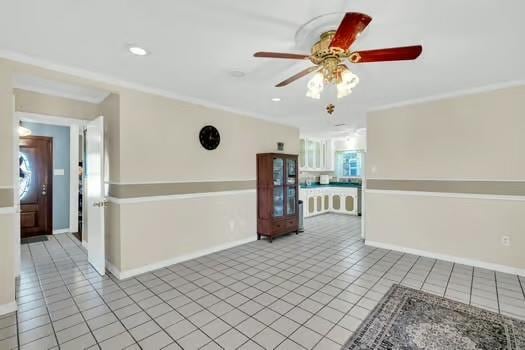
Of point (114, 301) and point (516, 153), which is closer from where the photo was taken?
point (114, 301)

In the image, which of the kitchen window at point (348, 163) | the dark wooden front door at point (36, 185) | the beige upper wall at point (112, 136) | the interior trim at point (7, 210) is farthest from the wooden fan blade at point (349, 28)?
the kitchen window at point (348, 163)

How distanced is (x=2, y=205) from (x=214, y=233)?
7.95 ft

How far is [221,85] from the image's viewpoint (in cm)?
312

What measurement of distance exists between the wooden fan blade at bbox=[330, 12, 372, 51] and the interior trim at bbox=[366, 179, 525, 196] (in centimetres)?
295

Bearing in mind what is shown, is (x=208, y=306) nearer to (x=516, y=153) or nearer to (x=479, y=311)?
(x=479, y=311)

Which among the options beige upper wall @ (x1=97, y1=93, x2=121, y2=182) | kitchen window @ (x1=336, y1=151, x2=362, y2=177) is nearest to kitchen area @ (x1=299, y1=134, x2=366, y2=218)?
kitchen window @ (x1=336, y1=151, x2=362, y2=177)

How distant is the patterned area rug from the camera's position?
1855 millimetres

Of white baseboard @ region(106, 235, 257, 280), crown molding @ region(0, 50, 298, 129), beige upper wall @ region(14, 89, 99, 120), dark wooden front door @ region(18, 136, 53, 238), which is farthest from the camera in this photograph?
dark wooden front door @ region(18, 136, 53, 238)

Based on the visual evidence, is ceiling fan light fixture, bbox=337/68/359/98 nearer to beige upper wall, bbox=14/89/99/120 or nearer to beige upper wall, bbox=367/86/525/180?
beige upper wall, bbox=367/86/525/180

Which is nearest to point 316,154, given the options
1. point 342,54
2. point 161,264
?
point 161,264

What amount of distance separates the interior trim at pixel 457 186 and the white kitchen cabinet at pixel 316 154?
126 inches

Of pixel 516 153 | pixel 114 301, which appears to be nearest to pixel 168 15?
pixel 114 301

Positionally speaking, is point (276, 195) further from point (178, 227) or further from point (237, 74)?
point (237, 74)

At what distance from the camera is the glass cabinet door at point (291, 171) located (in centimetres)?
492
